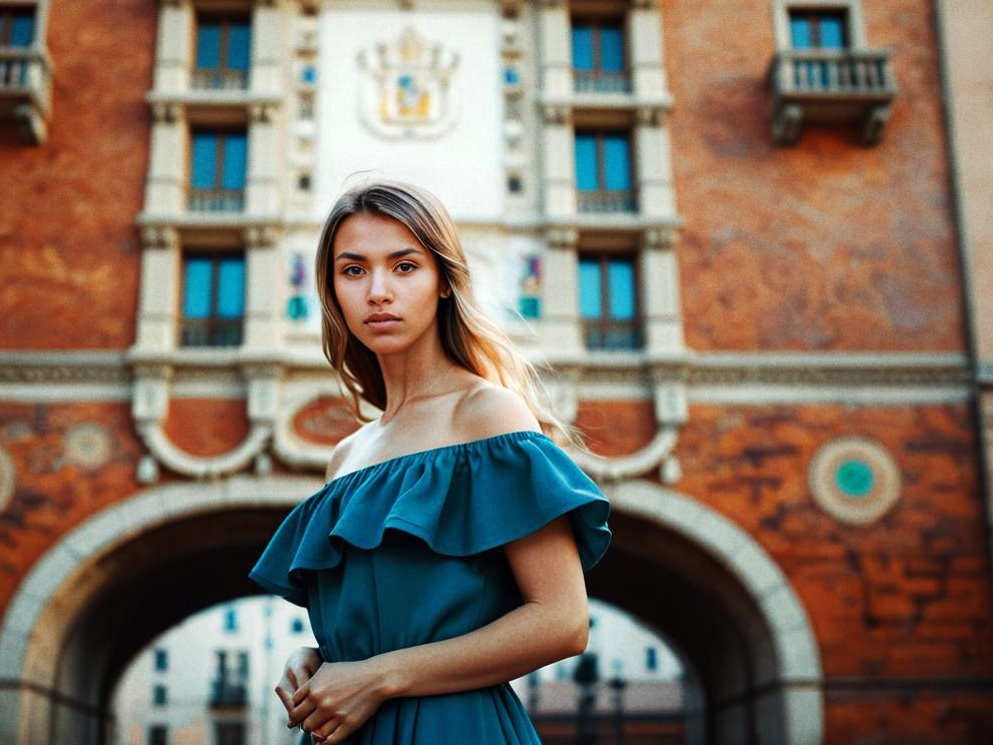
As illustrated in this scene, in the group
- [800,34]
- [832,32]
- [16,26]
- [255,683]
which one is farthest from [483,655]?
[255,683]

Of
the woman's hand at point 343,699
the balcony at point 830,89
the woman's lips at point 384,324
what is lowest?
the woman's hand at point 343,699

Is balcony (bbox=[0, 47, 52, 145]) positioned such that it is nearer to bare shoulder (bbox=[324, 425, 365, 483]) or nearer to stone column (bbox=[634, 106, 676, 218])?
stone column (bbox=[634, 106, 676, 218])

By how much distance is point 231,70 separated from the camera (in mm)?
15359

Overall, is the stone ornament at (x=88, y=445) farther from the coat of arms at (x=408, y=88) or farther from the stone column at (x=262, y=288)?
the coat of arms at (x=408, y=88)

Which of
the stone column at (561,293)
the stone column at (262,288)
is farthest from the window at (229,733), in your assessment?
the stone column at (561,293)

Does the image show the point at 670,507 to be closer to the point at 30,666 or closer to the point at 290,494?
the point at 290,494

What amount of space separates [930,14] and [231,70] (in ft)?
30.1

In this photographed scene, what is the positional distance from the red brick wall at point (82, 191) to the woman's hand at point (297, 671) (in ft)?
41.5

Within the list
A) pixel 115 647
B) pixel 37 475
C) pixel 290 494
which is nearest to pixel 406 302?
pixel 290 494

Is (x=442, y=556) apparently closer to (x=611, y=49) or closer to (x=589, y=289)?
(x=589, y=289)

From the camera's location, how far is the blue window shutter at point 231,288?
47.8 ft

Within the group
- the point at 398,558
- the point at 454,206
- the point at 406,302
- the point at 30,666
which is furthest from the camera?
the point at 454,206

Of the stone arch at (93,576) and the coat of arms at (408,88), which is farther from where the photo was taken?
the coat of arms at (408,88)

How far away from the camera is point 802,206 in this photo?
14.8m
